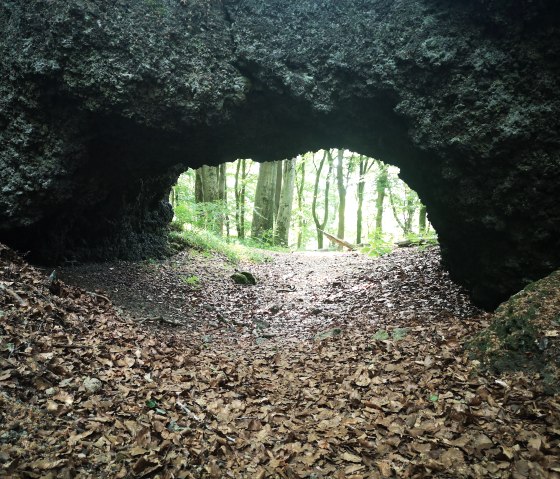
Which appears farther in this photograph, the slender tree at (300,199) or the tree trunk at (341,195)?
the slender tree at (300,199)

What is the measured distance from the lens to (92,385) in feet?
12.3

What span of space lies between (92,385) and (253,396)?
172 cm

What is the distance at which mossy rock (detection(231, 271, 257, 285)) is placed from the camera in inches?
396

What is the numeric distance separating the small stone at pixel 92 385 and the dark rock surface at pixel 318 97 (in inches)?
166

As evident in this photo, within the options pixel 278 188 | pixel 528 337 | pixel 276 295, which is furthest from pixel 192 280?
pixel 278 188

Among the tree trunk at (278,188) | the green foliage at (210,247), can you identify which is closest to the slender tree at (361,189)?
the tree trunk at (278,188)

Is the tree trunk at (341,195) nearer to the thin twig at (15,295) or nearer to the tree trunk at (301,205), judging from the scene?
the tree trunk at (301,205)

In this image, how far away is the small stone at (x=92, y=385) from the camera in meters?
3.66

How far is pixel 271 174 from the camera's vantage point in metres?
17.9

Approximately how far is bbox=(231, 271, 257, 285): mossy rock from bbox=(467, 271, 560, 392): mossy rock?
20.9 feet

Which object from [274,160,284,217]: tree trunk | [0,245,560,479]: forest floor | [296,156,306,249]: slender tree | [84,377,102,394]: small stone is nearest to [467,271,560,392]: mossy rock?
[0,245,560,479]: forest floor

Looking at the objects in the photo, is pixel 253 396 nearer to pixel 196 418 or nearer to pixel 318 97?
pixel 196 418

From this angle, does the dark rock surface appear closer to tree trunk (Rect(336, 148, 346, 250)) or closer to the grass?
the grass

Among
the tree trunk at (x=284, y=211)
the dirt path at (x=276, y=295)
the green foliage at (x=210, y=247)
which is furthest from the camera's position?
the tree trunk at (x=284, y=211)
